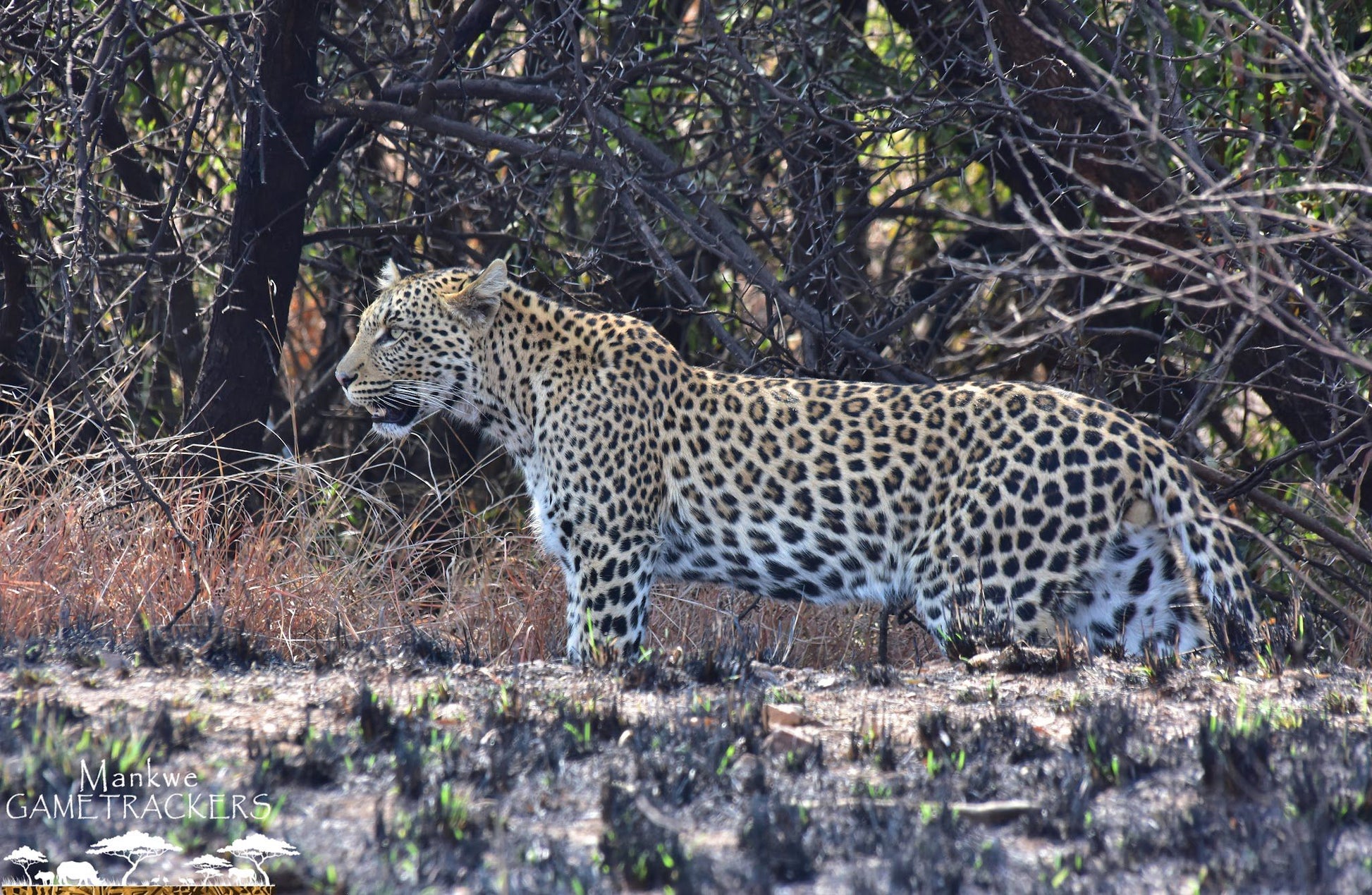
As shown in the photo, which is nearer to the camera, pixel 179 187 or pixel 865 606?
pixel 179 187

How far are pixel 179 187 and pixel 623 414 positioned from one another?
7.87 feet

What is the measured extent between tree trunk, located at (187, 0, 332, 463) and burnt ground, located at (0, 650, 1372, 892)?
9.25 ft

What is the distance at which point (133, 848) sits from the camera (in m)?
3.51

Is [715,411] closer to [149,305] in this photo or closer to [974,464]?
[974,464]

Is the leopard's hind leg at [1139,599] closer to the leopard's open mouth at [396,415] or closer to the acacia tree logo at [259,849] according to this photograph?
the leopard's open mouth at [396,415]

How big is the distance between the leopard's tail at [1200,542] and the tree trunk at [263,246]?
4.50m

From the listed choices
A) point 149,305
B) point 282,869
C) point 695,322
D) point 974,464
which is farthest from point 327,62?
point 282,869

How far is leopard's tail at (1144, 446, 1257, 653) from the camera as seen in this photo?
5355 mm

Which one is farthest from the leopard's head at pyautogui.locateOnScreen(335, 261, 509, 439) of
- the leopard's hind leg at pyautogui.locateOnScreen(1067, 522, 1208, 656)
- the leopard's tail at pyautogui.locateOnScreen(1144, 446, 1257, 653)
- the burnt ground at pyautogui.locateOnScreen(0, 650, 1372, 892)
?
the leopard's tail at pyautogui.locateOnScreen(1144, 446, 1257, 653)

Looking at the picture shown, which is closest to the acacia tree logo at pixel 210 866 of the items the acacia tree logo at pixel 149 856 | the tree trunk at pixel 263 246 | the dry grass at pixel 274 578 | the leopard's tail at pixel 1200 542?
the acacia tree logo at pixel 149 856

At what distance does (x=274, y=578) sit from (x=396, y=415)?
37.0 inches

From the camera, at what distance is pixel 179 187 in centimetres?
662

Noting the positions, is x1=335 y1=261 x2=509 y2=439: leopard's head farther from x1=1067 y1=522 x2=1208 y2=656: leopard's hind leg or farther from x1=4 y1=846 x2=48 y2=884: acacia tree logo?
x1=4 y1=846 x2=48 y2=884: acacia tree logo

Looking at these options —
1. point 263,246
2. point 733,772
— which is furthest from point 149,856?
point 263,246
